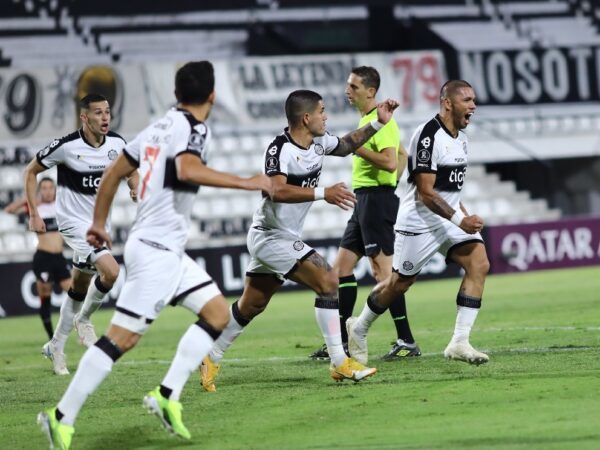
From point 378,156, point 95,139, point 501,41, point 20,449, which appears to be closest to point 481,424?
point 20,449

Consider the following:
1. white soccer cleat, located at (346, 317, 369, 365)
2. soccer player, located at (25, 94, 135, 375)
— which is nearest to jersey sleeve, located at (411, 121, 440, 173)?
white soccer cleat, located at (346, 317, 369, 365)

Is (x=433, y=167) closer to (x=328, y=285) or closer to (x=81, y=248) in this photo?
(x=328, y=285)

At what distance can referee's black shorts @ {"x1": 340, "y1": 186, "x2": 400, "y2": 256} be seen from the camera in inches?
431

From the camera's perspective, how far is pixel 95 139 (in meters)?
11.0

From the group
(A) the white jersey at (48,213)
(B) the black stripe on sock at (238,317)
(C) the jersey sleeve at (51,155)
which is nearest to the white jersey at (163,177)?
(B) the black stripe on sock at (238,317)

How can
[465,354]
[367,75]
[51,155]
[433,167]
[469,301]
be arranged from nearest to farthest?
[465,354] < [433,167] < [469,301] < [367,75] < [51,155]

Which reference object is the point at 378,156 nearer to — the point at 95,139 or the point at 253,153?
the point at 95,139

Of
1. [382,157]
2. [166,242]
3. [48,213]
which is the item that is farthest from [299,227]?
[48,213]

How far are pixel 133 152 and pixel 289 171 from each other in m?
2.07

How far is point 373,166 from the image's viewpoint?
10.9 m

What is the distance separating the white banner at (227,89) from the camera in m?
24.8

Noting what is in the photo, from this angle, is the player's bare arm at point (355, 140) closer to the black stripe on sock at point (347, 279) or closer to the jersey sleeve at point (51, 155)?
the black stripe on sock at point (347, 279)

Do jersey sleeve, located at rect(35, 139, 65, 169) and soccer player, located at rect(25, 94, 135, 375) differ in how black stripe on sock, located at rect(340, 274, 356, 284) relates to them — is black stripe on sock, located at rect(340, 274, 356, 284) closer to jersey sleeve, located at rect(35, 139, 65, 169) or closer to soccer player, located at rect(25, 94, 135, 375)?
soccer player, located at rect(25, 94, 135, 375)

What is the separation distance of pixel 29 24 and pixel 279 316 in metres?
12.7
